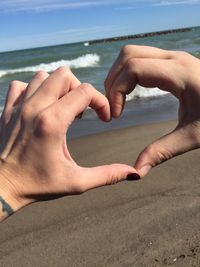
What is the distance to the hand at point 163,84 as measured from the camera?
1.86 m

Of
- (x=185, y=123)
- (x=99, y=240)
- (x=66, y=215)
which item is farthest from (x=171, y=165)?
(x=185, y=123)

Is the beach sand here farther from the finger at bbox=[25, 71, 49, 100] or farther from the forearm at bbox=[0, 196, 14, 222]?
the finger at bbox=[25, 71, 49, 100]

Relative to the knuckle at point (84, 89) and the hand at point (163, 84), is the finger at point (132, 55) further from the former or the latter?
the knuckle at point (84, 89)

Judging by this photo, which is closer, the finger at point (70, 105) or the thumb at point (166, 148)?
the finger at point (70, 105)

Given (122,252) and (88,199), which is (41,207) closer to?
(88,199)

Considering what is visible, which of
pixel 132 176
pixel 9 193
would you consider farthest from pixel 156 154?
pixel 9 193

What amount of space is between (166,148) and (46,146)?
562 millimetres

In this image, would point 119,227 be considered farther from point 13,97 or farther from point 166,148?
point 13,97

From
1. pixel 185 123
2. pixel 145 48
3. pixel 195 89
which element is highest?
pixel 145 48

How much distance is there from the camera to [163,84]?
6.18ft

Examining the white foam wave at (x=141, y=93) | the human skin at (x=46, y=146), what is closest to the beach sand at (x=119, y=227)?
the human skin at (x=46, y=146)

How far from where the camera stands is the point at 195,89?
1854 mm

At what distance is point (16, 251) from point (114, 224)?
964 millimetres

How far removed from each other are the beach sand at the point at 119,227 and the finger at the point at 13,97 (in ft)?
7.65
